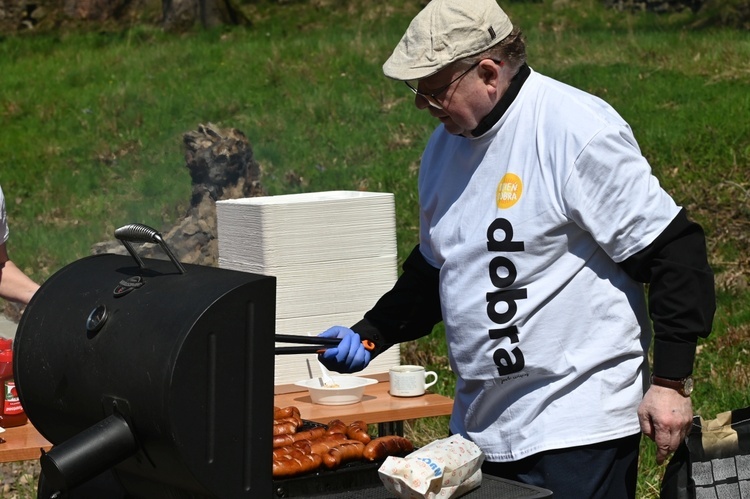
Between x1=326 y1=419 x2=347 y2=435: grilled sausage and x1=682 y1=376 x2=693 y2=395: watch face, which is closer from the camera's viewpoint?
x1=682 y1=376 x2=693 y2=395: watch face

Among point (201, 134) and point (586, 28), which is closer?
point (201, 134)

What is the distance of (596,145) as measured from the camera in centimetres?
252

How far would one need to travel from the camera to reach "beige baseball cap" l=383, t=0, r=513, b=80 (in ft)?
8.55

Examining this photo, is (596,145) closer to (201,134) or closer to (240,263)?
(240,263)

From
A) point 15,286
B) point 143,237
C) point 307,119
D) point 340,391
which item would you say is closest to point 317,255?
point 340,391

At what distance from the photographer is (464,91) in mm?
2652

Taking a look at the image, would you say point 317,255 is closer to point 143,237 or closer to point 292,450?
point 292,450

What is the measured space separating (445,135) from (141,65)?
12.0 metres

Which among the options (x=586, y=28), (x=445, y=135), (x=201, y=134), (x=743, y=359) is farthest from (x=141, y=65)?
(x=445, y=135)

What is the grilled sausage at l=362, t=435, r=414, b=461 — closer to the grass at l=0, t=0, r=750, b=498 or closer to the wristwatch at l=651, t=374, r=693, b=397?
the wristwatch at l=651, t=374, r=693, b=397

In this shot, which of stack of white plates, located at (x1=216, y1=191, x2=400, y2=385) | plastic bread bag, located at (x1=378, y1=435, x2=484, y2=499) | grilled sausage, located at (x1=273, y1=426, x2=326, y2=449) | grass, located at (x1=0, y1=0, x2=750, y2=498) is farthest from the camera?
grass, located at (x1=0, y1=0, x2=750, y2=498)

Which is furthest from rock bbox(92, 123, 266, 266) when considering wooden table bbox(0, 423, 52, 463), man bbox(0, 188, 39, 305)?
wooden table bbox(0, 423, 52, 463)

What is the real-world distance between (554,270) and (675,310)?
283 millimetres

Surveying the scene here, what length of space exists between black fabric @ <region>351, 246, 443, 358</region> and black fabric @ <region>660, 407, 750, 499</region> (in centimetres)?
73
